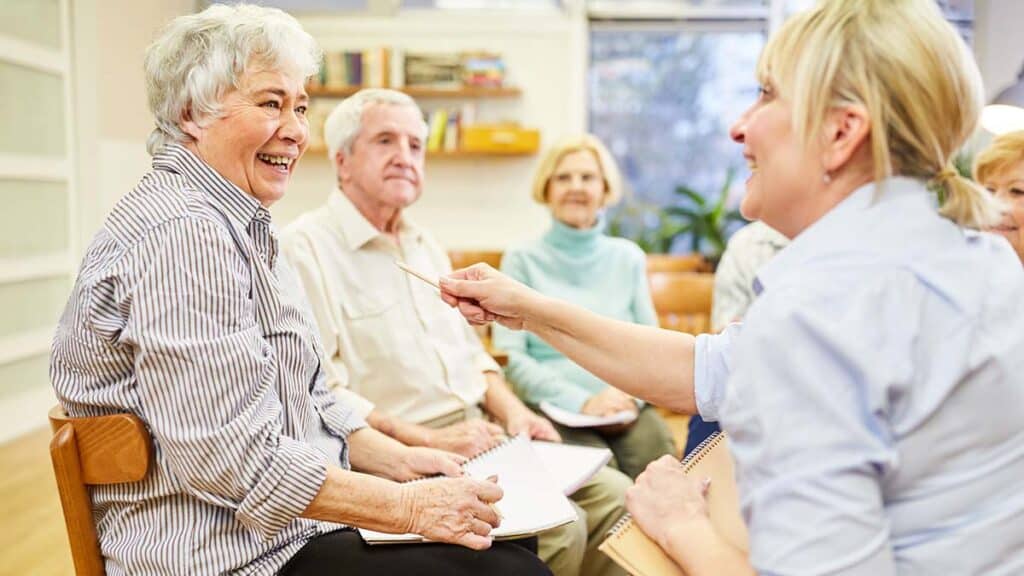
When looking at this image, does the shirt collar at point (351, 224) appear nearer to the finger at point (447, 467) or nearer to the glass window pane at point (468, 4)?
the finger at point (447, 467)

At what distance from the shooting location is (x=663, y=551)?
1056 mm

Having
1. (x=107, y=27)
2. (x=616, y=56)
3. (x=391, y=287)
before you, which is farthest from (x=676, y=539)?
(x=616, y=56)

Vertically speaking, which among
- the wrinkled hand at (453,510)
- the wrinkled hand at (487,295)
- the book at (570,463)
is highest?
the wrinkled hand at (487,295)

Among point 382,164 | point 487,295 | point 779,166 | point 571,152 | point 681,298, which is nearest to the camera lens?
point 779,166

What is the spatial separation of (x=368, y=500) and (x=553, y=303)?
0.41m

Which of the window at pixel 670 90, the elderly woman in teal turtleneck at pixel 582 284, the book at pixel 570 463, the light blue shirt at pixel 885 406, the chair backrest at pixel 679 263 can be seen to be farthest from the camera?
the window at pixel 670 90

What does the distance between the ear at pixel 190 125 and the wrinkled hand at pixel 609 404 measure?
1470 mm

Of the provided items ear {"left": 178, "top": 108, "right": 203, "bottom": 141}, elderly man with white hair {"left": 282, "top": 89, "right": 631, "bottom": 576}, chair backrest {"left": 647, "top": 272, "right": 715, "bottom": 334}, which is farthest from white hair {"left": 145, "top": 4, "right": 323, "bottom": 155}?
chair backrest {"left": 647, "top": 272, "right": 715, "bottom": 334}

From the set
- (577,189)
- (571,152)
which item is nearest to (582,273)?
(577,189)

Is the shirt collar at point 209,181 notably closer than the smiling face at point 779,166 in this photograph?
No

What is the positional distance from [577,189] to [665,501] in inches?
76.8

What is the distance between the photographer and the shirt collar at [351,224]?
217 centimetres

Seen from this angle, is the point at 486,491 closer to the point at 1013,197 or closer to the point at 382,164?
the point at 382,164

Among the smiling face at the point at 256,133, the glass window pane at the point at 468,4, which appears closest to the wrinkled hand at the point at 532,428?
the smiling face at the point at 256,133
